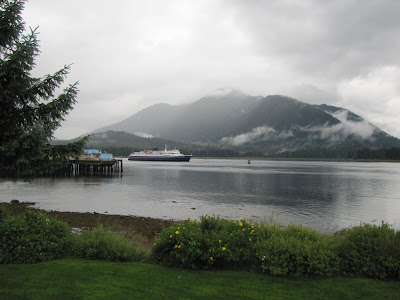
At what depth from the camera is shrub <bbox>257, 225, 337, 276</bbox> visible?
719 centimetres

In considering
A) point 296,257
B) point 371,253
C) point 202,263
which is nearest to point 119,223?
point 202,263

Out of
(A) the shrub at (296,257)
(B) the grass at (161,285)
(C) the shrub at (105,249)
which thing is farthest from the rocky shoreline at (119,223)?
(A) the shrub at (296,257)

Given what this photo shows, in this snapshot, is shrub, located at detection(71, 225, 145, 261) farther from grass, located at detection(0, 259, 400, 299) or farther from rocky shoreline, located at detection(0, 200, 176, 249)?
rocky shoreline, located at detection(0, 200, 176, 249)

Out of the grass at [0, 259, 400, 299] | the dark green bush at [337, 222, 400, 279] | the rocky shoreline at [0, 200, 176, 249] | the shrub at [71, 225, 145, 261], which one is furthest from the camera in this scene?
the rocky shoreline at [0, 200, 176, 249]

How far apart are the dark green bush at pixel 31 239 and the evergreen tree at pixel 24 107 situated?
1.83 meters

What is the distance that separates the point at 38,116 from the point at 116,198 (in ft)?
87.4

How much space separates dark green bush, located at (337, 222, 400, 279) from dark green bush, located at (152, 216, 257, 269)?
2.31 metres

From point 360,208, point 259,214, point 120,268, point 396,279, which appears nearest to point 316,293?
point 396,279

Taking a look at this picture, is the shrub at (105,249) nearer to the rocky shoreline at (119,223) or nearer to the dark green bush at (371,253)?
the dark green bush at (371,253)

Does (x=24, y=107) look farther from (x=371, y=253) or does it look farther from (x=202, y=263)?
(x=371, y=253)

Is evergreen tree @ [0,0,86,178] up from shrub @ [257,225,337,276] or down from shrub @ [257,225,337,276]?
up

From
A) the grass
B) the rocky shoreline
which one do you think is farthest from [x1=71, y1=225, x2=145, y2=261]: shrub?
the rocky shoreline

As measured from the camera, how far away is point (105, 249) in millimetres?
8812

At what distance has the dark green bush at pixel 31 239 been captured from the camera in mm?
7809
